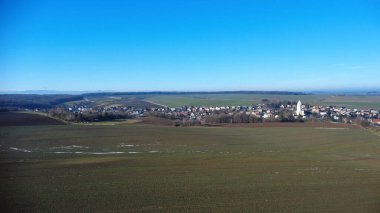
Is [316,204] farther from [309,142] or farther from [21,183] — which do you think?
[309,142]

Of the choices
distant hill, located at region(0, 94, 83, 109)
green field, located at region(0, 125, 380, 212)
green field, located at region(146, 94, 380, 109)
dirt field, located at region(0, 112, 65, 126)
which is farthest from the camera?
green field, located at region(146, 94, 380, 109)

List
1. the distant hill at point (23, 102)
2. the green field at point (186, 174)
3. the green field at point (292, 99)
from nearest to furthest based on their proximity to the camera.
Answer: the green field at point (186, 174) → the distant hill at point (23, 102) → the green field at point (292, 99)

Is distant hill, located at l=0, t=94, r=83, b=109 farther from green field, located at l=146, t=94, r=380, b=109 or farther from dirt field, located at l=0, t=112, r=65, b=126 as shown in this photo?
green field, located at l=146, t=94, r=380, b=109

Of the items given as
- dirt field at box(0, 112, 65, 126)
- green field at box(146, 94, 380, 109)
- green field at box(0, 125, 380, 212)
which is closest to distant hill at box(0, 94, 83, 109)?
dirt field at box(0, 112, 65, 126)

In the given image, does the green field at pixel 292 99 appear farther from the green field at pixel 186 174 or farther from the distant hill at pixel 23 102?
the green field at pixel 186 174

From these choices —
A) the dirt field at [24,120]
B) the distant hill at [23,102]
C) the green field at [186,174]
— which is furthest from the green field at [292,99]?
the green field at [186,174]

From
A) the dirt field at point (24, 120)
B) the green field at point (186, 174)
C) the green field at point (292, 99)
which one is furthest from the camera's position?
the green field at point (292, 99)

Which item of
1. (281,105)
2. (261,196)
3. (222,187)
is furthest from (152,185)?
(281,105)

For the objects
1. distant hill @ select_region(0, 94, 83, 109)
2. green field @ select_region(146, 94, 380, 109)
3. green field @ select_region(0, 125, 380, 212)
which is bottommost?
green field @ select_region(0, 125, 380, 212)
